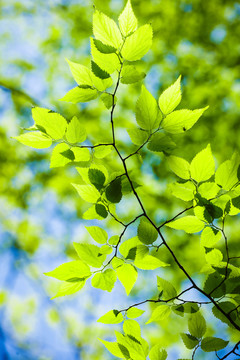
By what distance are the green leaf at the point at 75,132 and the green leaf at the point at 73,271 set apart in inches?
8.5

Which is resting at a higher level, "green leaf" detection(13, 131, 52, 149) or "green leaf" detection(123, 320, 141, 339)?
"green leaf" detection(13, 131, 52, 149)

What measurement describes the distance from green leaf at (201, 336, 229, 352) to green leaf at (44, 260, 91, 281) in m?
0.27

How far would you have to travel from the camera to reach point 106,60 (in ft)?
1.53

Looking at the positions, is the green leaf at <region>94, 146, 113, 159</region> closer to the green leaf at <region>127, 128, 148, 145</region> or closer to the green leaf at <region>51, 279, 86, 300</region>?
the green leaf at <region>127, 128, 148, 145</region>

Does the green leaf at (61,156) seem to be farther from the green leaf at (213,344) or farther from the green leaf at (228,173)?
the green leaf at (213,344)

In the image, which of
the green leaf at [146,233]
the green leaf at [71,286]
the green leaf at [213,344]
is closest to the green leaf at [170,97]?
the green leaf at [146,233]

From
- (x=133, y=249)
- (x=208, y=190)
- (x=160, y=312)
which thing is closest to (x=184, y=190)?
(x=208, y=190)

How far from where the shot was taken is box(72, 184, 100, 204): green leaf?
54 centimetres

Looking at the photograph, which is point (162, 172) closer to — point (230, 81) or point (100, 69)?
point (230, 81)

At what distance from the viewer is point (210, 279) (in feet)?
1.89

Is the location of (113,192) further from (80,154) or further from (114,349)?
(114,349)

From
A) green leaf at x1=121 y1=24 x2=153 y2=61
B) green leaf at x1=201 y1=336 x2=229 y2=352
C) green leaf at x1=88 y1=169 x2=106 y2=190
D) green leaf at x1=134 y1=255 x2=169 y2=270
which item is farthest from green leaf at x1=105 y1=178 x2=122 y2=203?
green leaf at x1=201 y1=336 x2=229 y2=352

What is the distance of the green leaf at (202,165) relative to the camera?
511mm

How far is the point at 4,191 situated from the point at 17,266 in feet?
2.35
